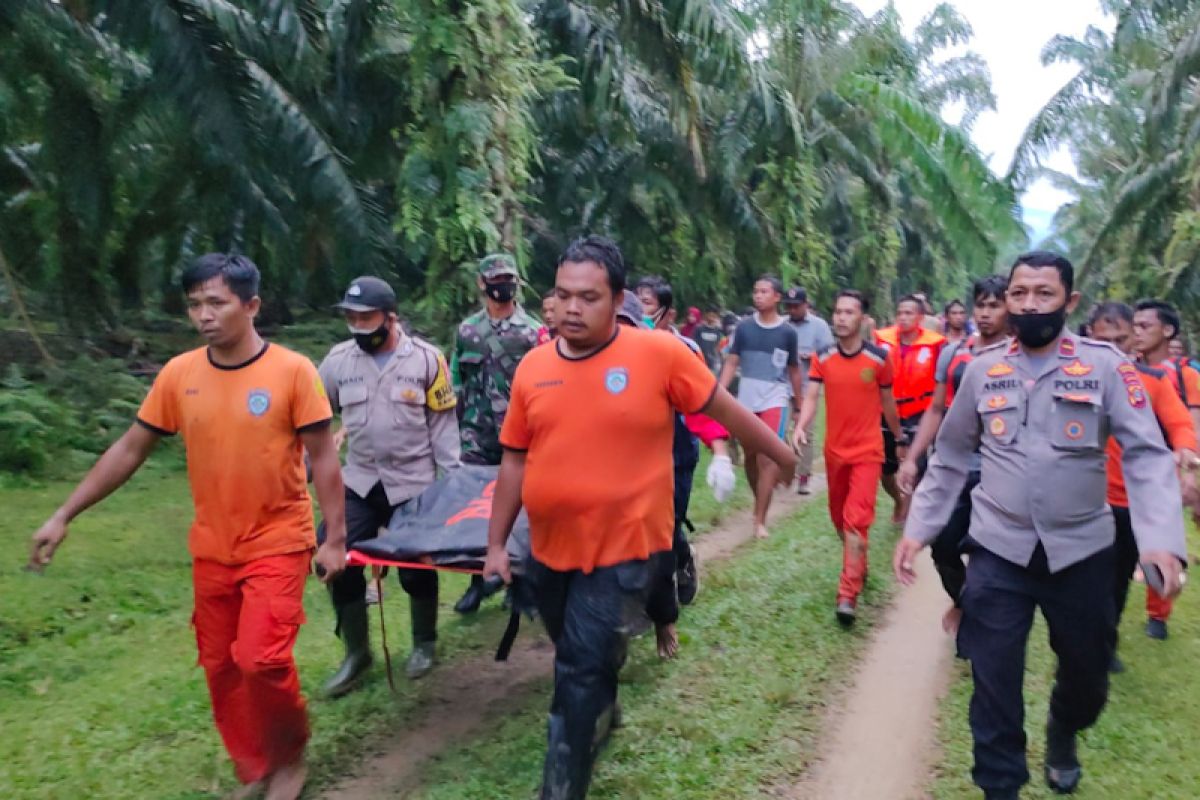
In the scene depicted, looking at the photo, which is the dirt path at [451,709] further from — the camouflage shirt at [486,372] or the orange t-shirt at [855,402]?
the orange t-shirt at [855,402]

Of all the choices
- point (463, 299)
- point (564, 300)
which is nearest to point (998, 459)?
point (564, 300)

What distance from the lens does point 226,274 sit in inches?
156

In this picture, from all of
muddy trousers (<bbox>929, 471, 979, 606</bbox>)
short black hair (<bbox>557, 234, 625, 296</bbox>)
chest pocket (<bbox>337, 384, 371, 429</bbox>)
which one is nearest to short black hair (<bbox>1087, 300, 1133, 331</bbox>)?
muddy trousers (<bbox>929, 471, 979, 606</bbox>)

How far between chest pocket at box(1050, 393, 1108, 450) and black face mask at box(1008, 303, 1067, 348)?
8.9 inches

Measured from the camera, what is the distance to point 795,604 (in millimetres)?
6848

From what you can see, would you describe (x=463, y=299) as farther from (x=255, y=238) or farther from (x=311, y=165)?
(x=255, y=238)

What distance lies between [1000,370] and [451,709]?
9.97 feet

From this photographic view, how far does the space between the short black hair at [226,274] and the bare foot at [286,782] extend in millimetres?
1853

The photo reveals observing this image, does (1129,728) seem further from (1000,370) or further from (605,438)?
(605,438)

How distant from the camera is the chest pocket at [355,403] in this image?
17.2ft

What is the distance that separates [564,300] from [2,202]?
1058 cm

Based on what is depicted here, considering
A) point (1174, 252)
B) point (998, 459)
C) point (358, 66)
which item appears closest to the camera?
point (998, 459)

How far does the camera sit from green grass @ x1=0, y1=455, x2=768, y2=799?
4.50m

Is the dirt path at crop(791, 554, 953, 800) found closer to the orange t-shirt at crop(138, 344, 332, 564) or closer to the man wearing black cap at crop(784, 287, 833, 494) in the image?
the orange t-shirt at crop(138, 344, 332, 564)
